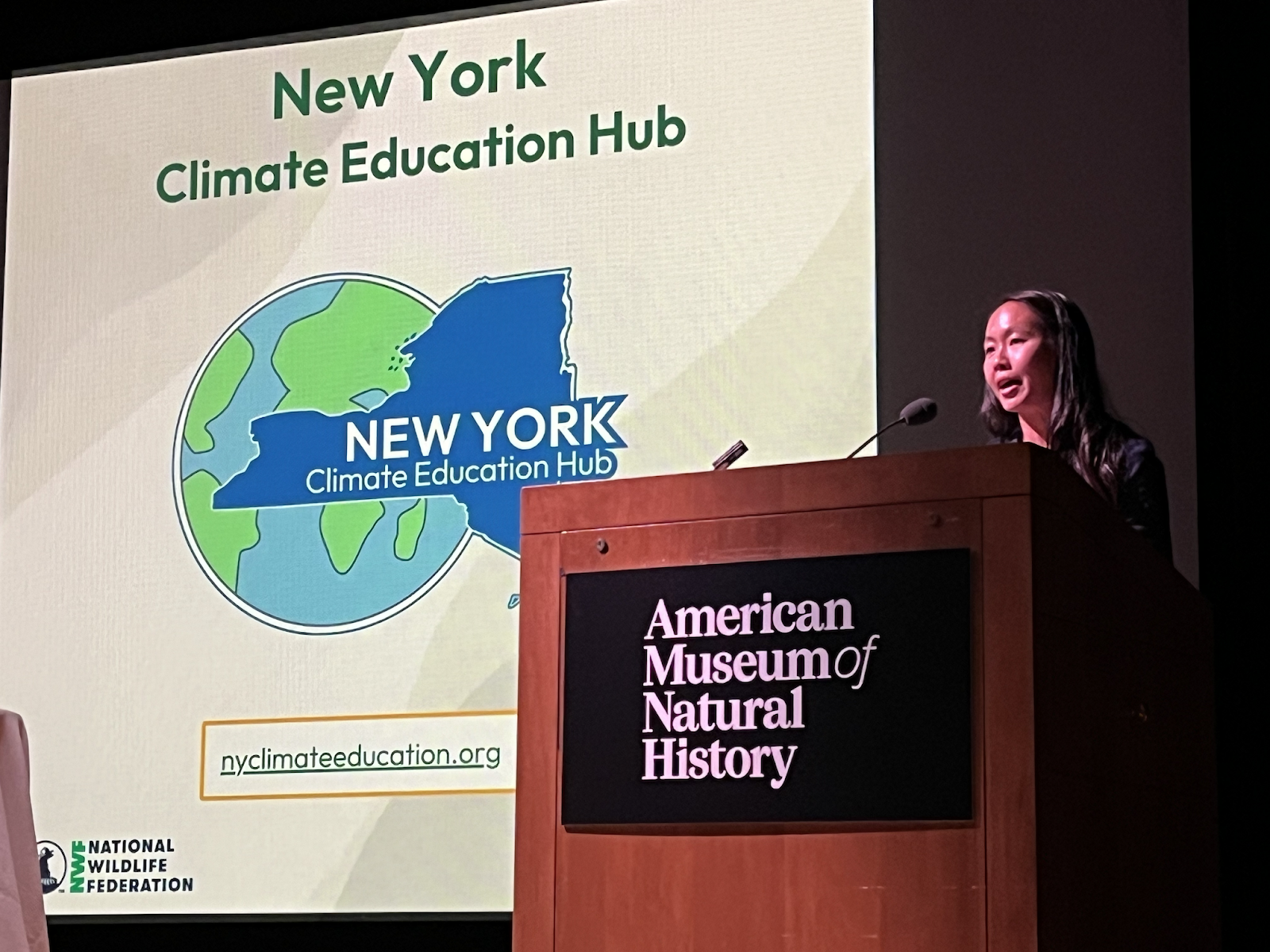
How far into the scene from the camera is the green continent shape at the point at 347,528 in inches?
143

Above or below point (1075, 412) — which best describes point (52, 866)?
below

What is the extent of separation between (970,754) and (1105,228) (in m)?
2.06

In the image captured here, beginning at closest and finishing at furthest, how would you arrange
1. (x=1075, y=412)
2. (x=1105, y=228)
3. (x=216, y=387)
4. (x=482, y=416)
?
(x=1075, y=412), (x=1105, y=228), (x=482, y=416), (x=216, y=387)

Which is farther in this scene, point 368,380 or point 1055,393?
point 368,380

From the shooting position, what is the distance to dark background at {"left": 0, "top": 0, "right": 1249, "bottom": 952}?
3223 mm

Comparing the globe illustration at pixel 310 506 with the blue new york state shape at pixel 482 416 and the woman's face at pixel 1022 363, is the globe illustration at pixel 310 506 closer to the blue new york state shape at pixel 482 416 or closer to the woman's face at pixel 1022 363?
the blue new york state shape at pixel 482 416

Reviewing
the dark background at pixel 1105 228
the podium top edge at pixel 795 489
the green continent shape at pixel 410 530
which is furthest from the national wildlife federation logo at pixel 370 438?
the podium top edge at pixel 795 489

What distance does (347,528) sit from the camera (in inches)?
144

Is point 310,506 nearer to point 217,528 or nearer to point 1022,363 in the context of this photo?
point 217,528

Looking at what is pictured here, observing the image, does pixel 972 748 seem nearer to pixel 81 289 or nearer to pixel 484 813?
pixel 484 813

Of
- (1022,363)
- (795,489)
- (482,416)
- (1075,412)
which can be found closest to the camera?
(795,489)

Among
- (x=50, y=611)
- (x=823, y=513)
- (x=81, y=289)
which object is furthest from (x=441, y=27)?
(x=823, y=513)

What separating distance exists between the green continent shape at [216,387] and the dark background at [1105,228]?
3.34ft

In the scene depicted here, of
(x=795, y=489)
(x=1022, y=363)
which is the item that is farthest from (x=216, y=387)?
(x=795, y=489)
